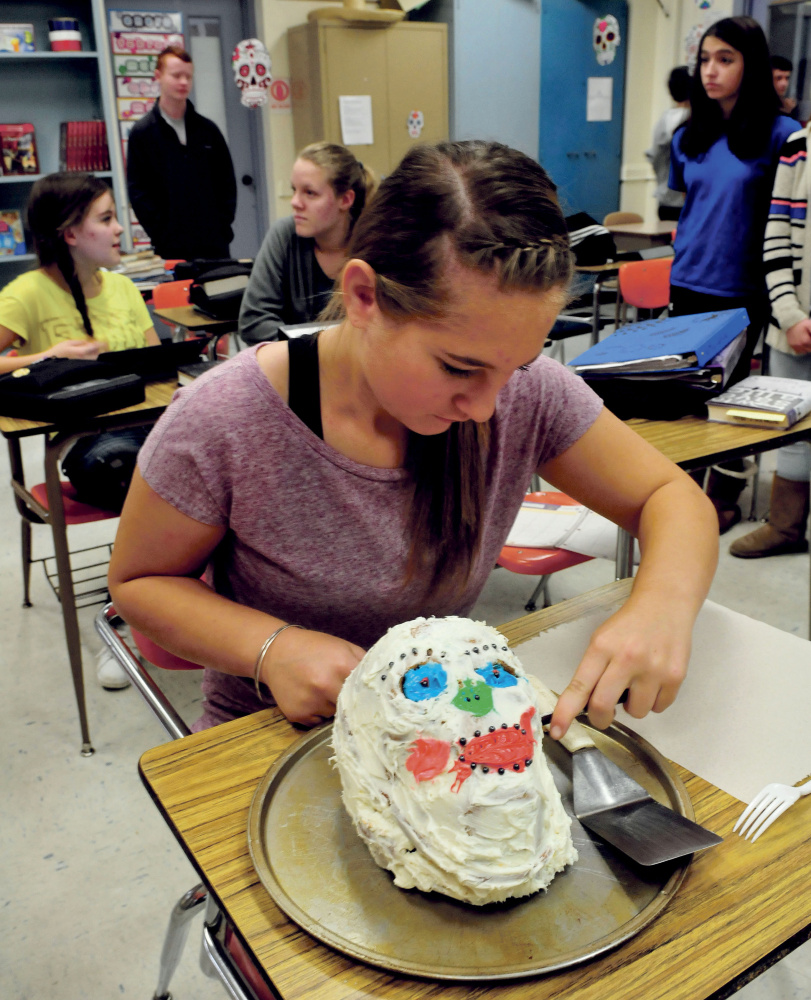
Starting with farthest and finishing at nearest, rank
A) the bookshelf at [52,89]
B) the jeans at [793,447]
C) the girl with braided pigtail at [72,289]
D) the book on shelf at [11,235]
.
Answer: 1. the book on shelf at [11,235]
2. the bookshelf at [52,89]
3. the jeans at [793,447]
4. the girl with braided pigtail at [72,289]

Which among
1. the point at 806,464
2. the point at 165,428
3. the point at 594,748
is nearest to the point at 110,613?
the point at 165,428

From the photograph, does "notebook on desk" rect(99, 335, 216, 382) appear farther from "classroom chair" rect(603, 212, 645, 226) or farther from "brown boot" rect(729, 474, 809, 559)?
"classroom chair" rect(603, 212, 645, 226)

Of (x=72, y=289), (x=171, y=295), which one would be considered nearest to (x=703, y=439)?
(x=72, y=289)

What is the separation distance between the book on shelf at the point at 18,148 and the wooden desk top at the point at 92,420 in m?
3.76

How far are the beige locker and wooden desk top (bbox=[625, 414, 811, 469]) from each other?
4.42 m

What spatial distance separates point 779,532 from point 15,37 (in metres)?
4.73

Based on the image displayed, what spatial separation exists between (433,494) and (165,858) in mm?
1161

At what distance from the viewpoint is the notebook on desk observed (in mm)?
2016

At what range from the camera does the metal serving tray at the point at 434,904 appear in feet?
1.73

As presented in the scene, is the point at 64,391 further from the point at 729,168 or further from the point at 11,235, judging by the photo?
the point at 11,235

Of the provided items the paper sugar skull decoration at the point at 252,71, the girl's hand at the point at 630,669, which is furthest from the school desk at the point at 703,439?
the paper sugar skull decoration at the point at 252,71

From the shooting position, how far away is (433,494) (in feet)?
3.28

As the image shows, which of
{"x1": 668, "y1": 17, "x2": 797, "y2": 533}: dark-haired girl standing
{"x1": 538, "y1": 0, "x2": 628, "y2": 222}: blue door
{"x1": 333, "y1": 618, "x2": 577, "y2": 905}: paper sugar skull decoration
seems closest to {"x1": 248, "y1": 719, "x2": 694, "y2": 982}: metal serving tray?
{"x1": 333, "y1": 618, "x2": 577, "y2": 905}: paper sugar skull decoration

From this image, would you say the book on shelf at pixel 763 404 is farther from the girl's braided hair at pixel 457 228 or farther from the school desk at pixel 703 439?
the girl's braided hair at pixel 457 228
